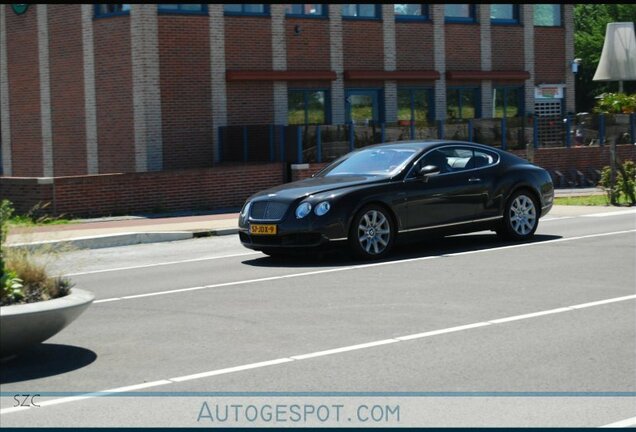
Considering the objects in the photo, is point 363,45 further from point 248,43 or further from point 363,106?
point 248,43

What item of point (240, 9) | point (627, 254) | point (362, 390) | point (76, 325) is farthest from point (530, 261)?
point (240, 9)

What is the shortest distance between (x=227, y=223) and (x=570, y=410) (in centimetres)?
1536

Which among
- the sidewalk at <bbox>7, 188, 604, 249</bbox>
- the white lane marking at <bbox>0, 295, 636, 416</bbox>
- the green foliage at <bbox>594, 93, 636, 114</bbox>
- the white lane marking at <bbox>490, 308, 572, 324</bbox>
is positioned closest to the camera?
the white lane marking at <bbox>0, 295, 636, 416</bbox>

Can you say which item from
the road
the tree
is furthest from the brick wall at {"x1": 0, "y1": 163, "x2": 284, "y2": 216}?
the tree

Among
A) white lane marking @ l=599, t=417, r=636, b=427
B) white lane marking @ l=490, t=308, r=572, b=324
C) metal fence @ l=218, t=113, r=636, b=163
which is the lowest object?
white lane marking @ l=599, t=417, r=636, b=427

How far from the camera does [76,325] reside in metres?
10.5

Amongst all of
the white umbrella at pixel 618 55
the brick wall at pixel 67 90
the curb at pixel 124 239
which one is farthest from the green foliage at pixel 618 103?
the curb at pixel 124 239

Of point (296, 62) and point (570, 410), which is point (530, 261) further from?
point (296, 62)

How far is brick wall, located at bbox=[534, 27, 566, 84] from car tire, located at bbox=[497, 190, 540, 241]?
21.7 m

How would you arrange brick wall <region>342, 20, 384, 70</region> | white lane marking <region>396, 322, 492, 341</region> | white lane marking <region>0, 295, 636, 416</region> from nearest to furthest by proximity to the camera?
white lane marking <region>0, 295, 636, 416</region> → white lane marking <region>396, 322, 492, 341</region> → brick wall <region>342, 20, 384, 70</region>

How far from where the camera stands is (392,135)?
30109 millimetres

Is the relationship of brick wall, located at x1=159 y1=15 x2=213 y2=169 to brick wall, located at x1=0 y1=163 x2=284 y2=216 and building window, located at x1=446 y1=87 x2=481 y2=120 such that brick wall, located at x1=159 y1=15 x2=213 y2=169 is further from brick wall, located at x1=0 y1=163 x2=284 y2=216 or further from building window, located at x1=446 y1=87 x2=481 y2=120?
building window, located at x1=446 y1=87 x2=481 y2=120

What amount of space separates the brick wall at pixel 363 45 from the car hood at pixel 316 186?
697 inches

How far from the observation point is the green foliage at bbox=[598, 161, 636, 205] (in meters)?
25.0
